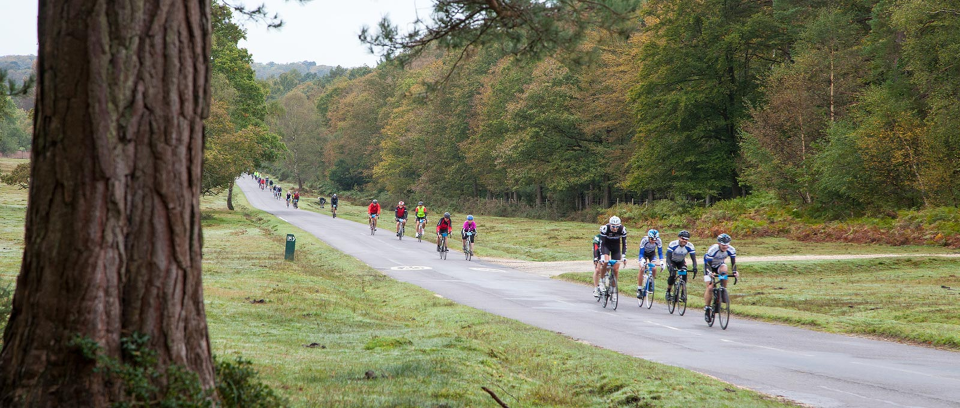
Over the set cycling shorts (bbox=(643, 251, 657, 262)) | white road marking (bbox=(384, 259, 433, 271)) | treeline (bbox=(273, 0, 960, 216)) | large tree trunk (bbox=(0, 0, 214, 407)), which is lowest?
white road marking (bbox=(384, 259, 433, 271))

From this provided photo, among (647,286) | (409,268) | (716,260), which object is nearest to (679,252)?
(716,260)

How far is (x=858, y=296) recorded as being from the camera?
66.6 feet

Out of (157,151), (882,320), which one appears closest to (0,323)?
(157,151)

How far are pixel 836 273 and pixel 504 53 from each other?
64.5ft

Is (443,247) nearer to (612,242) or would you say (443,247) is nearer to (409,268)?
(409,268)

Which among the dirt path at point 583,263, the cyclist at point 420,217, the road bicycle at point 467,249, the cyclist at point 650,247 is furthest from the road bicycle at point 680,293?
the cyclist at point 420,217

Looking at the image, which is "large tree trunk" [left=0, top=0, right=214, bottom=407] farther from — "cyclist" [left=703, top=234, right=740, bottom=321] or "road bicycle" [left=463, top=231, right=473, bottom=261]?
"road bicycle" [left=463, top=231, right=473, bottom=261]

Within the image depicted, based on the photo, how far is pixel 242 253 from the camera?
28844 millimetres

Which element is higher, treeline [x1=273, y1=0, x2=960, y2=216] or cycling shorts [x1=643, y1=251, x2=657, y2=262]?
treeline [x1=273, y1=0, x2=960, y2=216]

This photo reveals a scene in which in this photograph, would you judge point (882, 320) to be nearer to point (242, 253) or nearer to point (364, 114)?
point (242, 253)

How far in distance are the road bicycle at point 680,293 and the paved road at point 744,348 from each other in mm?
278

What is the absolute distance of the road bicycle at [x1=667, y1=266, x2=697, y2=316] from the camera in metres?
18.0

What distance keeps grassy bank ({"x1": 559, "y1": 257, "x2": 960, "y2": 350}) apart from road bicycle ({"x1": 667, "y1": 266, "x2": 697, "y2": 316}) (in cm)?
97

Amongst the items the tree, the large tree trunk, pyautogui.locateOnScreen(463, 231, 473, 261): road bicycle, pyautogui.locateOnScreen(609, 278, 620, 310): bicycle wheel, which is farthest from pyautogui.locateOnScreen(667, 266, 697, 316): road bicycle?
the tree
